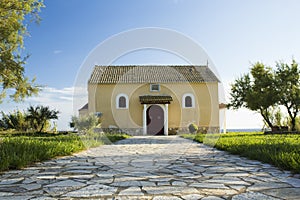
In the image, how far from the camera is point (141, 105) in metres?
23.6

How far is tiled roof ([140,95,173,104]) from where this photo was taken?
22.5 metres

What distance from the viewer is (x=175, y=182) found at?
3475mm

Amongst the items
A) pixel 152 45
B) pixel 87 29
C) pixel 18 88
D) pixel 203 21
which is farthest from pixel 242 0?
pixel 18 88

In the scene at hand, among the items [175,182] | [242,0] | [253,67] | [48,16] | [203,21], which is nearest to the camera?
[175,182]

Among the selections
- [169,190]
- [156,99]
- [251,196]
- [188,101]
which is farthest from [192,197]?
[188,101]

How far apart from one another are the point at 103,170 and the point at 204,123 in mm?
20510

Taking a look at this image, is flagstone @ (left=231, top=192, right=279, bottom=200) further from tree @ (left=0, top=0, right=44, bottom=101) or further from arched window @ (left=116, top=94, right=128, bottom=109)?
arched window @ (left=116, top=94, right=128, bottom=109)

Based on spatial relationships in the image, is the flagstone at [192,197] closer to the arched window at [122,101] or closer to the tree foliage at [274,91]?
the tree foliage at [274,91]

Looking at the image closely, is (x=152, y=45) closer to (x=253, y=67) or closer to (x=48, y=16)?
(x=48, y=16)

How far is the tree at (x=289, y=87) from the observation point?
17.1m

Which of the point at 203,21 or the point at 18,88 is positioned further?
the point at 18,88

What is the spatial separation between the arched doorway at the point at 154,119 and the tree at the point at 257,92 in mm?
6049

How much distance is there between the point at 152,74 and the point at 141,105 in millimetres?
3666

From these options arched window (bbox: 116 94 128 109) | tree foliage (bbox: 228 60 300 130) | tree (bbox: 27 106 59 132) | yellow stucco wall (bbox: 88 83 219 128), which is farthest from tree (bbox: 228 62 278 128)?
tree (bbox: 27 106 59 132)
